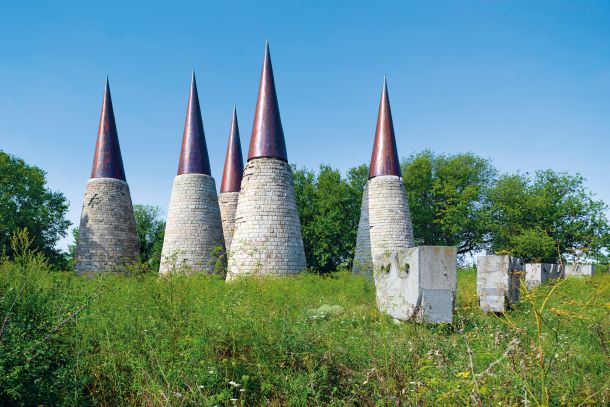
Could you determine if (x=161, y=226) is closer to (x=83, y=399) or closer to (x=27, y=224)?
(x=27, y=224)

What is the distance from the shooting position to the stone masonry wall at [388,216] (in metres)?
14.0

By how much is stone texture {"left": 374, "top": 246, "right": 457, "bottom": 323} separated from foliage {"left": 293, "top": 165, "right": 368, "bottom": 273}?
1591 centimetres

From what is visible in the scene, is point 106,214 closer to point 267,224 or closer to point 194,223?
point 194,223

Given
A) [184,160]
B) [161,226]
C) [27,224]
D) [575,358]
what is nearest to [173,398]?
[575,358]

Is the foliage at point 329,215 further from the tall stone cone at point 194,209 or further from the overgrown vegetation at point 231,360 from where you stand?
the overgrown vegetation at point 231,360

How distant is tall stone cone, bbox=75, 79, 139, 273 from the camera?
1338 centimetres

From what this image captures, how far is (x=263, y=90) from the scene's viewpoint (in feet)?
42.2

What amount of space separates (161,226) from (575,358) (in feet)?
109

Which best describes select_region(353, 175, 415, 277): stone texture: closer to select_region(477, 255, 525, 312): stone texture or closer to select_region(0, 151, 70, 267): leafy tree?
select_region(477, 255, 525, 312): stone texture

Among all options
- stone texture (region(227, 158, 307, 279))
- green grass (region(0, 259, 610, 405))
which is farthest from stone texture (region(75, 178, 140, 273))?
green grass (region(0, 259, 610, 405))

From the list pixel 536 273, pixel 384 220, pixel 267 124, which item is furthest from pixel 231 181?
pixel 536 273

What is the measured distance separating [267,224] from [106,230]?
6.19 metres

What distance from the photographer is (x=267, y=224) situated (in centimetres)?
1130

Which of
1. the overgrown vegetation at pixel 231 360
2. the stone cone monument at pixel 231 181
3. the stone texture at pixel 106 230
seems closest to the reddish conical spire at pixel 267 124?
the stone texture at pixel 106 230
